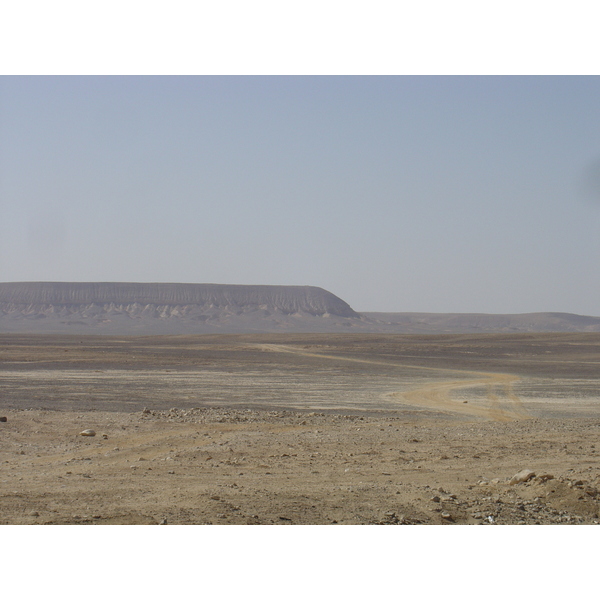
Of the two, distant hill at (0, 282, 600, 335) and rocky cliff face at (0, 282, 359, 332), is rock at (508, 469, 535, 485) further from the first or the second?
rocky cliff face at (0, 282, 359, 332)

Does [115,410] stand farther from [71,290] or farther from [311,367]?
[71,290]

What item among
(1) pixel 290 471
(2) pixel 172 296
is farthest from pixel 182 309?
(1) pixel 290 471

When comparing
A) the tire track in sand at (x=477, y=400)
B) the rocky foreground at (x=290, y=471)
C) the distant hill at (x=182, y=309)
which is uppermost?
the distant hill at (x=182, y=309)

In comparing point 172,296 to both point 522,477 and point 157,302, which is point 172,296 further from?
point 522,477

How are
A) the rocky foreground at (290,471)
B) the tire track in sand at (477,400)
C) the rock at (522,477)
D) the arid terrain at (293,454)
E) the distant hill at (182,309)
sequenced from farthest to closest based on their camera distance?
the distant hill at (182,309)
the tire track in sand at (477,400)
the rock at (522,477)
the arid terrain at (293,454)
the rocky foreground at (290,471)

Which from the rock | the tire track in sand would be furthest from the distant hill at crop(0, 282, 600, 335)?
the rock

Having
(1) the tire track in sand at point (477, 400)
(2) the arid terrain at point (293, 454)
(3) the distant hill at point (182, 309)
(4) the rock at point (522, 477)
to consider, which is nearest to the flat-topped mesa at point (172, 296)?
(3) the distant hill at point (182, 309)

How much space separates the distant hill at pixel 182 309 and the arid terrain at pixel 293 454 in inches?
4525

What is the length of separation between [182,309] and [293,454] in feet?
503

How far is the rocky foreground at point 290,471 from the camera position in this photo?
24.3ft

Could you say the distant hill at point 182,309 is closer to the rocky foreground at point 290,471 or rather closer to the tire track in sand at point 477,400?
the tire track in sand at point 477,400

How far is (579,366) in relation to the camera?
39.7 m

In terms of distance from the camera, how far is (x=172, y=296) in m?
169

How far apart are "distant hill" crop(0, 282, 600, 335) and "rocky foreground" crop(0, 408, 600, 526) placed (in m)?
123
